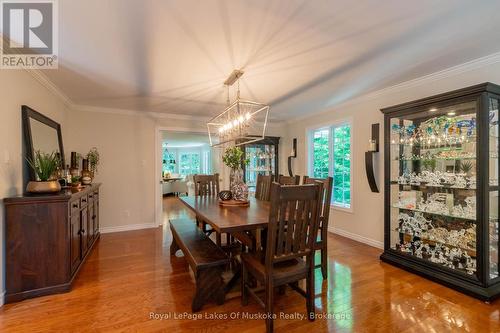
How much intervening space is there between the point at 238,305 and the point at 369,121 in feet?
10.7

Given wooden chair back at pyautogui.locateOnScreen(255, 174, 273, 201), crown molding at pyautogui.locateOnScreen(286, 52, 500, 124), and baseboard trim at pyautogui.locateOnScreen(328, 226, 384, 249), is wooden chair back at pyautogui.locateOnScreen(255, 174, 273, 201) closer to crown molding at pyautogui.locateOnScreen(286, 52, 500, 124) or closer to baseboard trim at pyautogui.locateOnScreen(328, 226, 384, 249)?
baseboard trim at pyautogui.locateOnScreen(328, 226, 384, 249)

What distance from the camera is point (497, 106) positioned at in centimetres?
238

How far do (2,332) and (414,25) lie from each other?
13.3 ft

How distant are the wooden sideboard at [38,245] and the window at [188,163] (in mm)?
9432

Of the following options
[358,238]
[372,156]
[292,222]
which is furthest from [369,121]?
[292,222]

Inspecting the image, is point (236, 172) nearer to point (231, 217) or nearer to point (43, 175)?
point (231, 217)

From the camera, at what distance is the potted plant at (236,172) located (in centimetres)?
294

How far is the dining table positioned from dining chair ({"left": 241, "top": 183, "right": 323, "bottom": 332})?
0.55 feet

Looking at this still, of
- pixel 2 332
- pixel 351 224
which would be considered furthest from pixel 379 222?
pixel 2 332

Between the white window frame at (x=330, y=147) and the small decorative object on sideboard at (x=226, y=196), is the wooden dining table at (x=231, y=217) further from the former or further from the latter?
the white window frame at (x=330, y=147)

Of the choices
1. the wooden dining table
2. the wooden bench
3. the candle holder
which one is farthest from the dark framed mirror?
the candle holder

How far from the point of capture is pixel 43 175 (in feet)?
8.22

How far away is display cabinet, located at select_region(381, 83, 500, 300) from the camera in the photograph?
229 centimetres

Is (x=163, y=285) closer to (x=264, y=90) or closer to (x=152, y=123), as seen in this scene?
(x=264, y=90)
